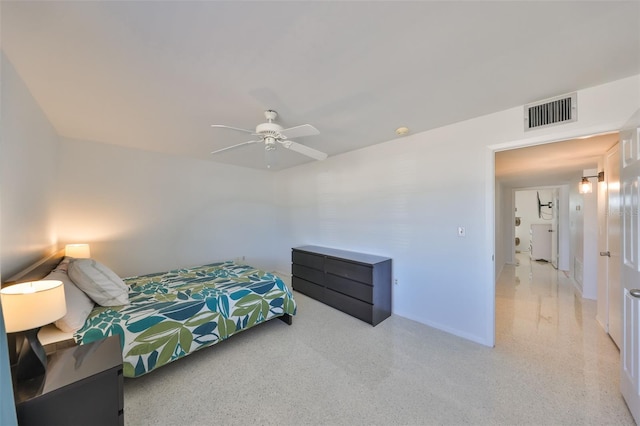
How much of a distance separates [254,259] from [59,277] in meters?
3.35

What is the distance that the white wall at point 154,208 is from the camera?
3.21m

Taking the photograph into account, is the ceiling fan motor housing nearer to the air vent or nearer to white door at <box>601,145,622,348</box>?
the air vent

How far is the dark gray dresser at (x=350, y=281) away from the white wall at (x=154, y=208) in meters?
1.83

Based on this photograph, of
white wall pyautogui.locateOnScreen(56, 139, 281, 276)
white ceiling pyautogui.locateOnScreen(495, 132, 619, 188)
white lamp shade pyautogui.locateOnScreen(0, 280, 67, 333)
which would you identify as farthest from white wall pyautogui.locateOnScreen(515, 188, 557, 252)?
white lamp shade pyautogui.locateOnScreen(0, 280, 67, 333)

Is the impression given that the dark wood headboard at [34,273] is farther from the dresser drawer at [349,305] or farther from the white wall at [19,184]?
the dresser drawer at [349,305]

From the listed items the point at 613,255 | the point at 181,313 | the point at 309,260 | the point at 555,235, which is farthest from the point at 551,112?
the point at 555,235

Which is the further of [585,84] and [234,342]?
[234,342]

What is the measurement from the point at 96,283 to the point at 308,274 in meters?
2.60

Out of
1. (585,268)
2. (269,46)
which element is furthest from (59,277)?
(585,268)

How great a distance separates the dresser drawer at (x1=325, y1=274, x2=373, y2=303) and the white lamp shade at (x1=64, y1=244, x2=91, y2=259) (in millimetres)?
3288

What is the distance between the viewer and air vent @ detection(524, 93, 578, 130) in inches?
77.2

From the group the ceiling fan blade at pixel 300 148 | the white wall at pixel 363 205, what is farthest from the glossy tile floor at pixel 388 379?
the ceiling fan blade at pixel 300 148

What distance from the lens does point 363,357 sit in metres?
2.27

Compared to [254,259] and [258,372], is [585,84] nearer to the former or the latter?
[258,372]
